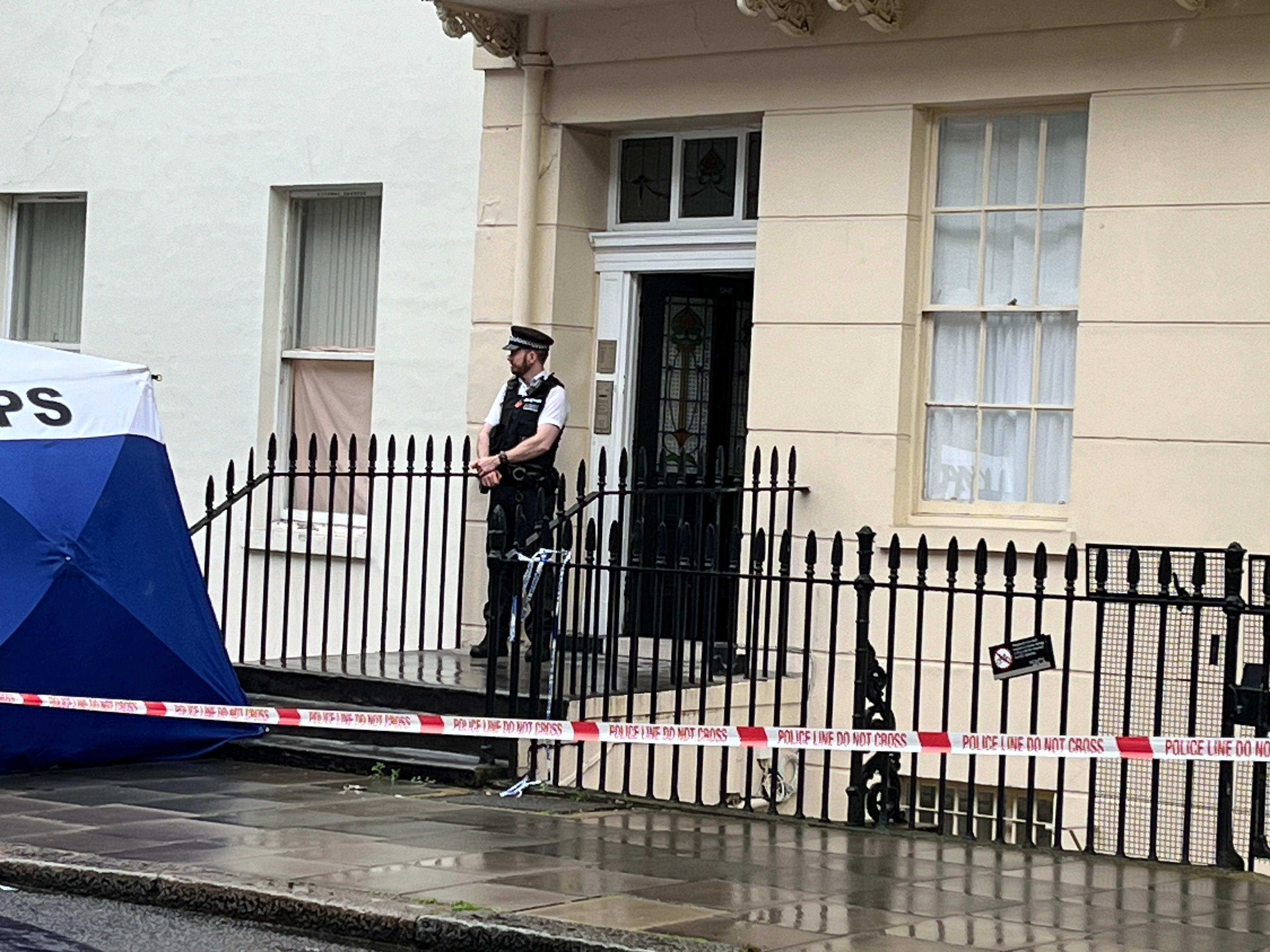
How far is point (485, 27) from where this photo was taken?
41.4 ft

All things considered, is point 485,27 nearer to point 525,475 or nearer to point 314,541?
point 525,475

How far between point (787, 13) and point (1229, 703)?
5079 millimetres

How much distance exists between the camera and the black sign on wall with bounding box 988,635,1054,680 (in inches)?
338

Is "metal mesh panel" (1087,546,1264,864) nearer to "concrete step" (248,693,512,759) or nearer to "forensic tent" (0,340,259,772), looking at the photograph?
"concrete step" (248,693,512,759)

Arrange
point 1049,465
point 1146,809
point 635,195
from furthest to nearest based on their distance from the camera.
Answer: point 635,195 → point 1049,465 → point 1146,809

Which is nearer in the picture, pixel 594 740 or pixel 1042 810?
pixel 594 740

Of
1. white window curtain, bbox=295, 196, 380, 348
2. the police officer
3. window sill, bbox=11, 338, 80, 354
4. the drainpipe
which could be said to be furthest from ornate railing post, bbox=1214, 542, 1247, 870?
window sill, bbox=11, 338, 80, 354

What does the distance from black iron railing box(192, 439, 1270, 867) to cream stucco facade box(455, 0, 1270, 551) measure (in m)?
0.49

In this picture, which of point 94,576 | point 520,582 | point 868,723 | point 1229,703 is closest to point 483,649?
point 520,582

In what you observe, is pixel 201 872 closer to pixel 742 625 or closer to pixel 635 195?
pixel 742 625

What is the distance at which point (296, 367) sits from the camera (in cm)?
1453

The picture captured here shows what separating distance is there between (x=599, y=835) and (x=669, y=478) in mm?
4554

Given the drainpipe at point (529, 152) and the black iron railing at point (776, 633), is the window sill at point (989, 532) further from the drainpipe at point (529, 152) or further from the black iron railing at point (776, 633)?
the drainpipe at point (529, 152)

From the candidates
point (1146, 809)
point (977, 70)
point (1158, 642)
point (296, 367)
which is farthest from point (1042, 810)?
point (296, 367)
